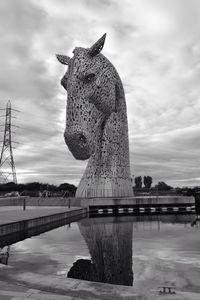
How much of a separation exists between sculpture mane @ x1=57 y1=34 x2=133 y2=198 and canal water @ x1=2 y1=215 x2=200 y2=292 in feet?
37.3

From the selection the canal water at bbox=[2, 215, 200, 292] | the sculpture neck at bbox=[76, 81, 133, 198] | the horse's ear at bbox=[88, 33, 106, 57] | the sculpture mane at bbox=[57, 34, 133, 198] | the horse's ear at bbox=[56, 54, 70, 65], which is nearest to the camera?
the canal water at bbox=[2, 215, 200, 292]

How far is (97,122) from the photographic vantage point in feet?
72.8

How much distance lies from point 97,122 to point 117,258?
15.7 m

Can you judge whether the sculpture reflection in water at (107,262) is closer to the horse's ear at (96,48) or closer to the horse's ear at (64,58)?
the horse's ear at (96,48)

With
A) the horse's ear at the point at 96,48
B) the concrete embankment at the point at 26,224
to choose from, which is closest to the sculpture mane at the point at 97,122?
the horse's ear at the point at 96,48

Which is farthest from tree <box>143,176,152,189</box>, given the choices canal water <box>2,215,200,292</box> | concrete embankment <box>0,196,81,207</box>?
canal water <box>2,215,200,292</box>

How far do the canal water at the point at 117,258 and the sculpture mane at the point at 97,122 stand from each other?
11.4m

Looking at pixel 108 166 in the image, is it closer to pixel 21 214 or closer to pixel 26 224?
pixel 21 214

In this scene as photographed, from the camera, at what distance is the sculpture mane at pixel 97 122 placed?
69.6 feet

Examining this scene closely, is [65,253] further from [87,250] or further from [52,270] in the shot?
[52,270]

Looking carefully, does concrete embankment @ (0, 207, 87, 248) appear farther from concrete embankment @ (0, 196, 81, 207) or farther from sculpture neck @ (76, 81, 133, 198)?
concrete embankment @ (0, 196, 81, 207)

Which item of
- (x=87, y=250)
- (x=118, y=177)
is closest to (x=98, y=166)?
(x=118, y=177)

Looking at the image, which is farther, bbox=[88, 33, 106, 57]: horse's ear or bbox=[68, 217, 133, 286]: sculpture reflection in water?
bbox=[88, 33, 106, 57]: horse's ear

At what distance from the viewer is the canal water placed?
17.4 ft
